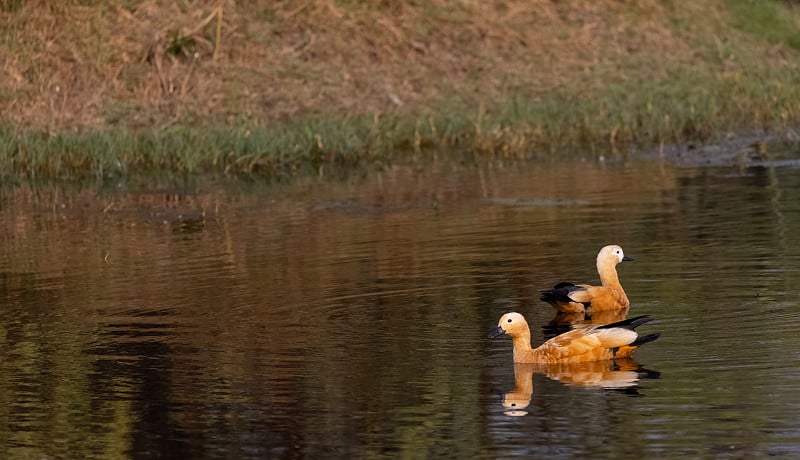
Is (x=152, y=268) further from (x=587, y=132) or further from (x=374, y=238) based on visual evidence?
(x=587, y=132)

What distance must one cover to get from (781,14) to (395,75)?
11.5 metres

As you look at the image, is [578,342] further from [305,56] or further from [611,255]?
[305,56]

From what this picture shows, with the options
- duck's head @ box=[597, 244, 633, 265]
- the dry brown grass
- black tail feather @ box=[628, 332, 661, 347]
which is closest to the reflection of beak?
black tail feather @ box=[628, 332, 661, 347]

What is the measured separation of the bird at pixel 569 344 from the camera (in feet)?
31.8

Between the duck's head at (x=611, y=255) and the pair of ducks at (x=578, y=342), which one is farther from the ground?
the duck's head at (x=611, y=255)

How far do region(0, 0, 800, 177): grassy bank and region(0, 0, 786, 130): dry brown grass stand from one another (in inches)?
1.8

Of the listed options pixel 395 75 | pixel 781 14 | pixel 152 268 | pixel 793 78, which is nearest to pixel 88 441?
pixel 152 268

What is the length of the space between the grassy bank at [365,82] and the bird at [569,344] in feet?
42.9

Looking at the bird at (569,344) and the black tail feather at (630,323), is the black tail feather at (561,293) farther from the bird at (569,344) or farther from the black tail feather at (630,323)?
the bird at (569,344)

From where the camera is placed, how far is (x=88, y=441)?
827 cm

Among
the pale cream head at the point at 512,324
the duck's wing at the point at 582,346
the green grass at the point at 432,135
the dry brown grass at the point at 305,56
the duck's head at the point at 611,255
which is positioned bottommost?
the duck's wing at the point at 582,346

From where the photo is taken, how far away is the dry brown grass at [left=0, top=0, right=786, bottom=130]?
27156mm

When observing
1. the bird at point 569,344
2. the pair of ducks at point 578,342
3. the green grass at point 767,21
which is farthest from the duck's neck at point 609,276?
the green grass at point 767,21

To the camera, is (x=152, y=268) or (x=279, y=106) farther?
(x=279, y=106)
